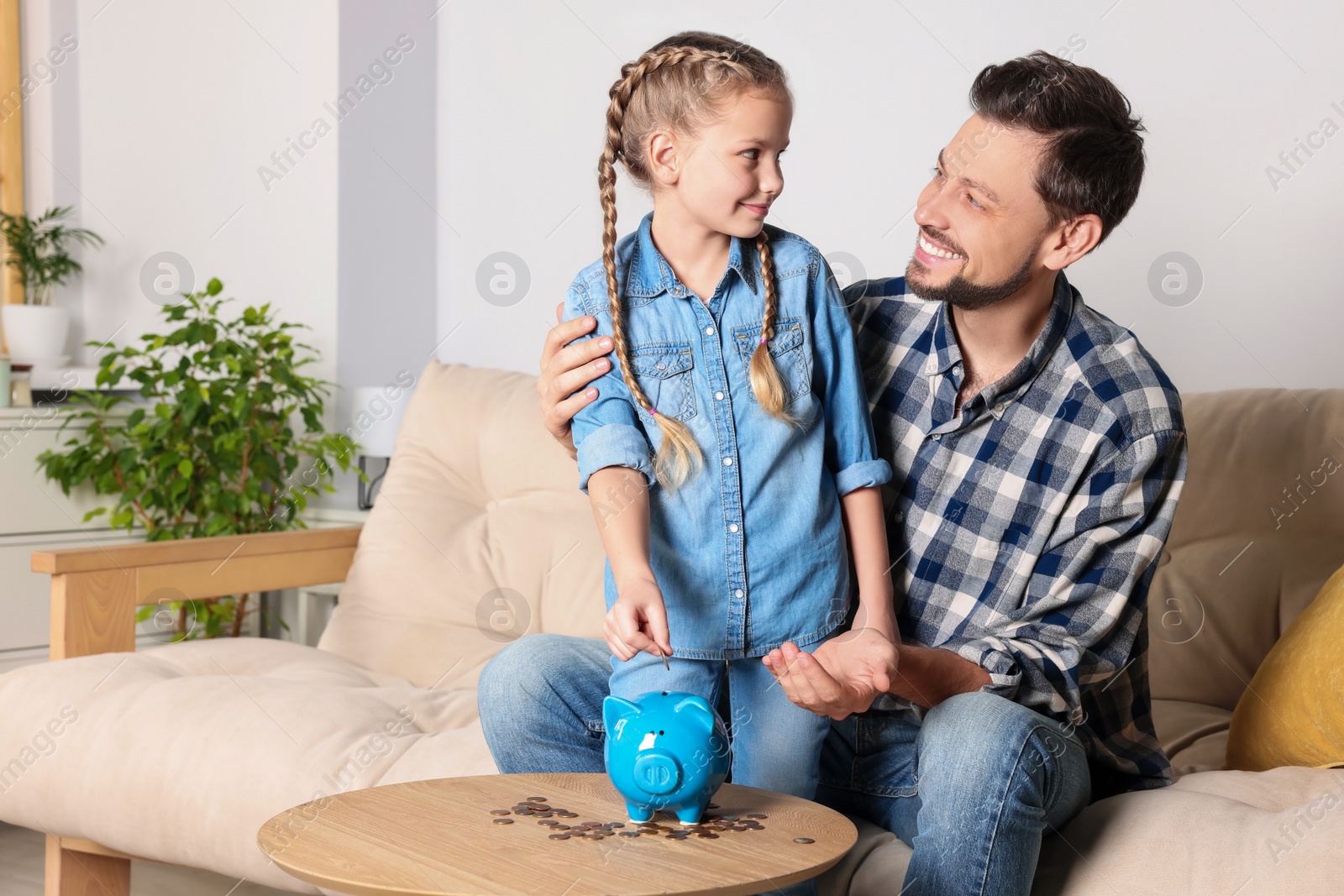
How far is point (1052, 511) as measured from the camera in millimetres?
1346

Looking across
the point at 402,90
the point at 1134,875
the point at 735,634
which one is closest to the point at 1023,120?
the point at 735,634

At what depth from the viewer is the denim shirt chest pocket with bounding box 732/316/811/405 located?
1274 millimetres

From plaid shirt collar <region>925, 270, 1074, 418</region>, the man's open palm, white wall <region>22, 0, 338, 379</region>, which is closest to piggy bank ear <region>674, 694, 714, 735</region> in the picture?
the man's open palm

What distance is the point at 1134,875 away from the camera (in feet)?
3.81

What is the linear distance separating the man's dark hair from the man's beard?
0.24 ft

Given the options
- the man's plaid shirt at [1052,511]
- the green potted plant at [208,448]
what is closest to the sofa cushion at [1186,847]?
the man's plaid shirt at [1052,511]

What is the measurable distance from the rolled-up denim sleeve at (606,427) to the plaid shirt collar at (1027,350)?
42cm

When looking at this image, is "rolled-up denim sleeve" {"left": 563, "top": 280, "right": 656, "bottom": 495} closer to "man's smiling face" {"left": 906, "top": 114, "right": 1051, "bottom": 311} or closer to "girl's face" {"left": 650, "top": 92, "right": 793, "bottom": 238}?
"girl's face" {"left": 650, "top": 92, "right": 793, "bottom": 238}

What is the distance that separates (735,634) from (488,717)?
0.30 metres

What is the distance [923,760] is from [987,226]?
2.09 ft

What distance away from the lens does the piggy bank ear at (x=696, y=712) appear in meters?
0.98

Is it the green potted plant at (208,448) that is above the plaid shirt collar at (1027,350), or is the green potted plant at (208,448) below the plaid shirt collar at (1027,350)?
below

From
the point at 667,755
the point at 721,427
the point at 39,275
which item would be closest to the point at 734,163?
the point at 721,427

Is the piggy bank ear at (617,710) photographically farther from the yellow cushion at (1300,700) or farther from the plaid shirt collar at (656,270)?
the yellow cushion at (1300,700)
